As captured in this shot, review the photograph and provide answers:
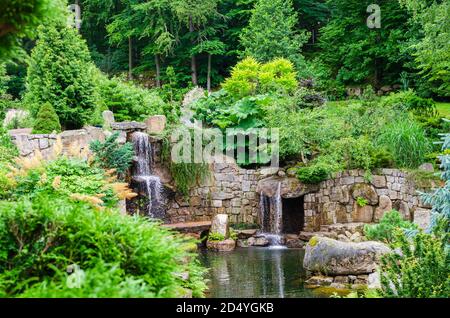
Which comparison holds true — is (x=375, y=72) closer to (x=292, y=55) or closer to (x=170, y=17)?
(x=292, y=55)

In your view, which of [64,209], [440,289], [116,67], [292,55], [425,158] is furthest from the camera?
[116,67]

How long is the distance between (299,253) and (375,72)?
11463 millimetres

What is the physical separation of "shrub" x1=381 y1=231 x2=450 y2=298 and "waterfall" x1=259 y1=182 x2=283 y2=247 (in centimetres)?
751

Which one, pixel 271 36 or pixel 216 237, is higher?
pixel 271 36

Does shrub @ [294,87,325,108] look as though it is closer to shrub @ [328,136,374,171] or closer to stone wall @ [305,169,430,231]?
shrub @ [328,136,374,171]

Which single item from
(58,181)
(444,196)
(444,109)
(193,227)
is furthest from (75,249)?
(444,109)

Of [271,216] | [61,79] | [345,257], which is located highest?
[61,79]

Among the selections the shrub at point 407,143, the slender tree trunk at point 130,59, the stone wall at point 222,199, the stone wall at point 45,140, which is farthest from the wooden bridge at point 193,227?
the slender tree trunk at point 130,59

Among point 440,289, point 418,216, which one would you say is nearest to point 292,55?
point 418,216

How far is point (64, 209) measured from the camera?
216 inches

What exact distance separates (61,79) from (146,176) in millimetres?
3265

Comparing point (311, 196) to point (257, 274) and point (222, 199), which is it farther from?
point (257, 274)

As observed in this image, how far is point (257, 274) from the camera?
10.9 m

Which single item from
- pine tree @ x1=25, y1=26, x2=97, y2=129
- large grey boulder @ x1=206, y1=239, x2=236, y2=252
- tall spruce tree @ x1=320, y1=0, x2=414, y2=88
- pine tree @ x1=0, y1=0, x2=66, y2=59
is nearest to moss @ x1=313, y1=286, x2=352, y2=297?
large grey boulder @ x1=206, y1=239, x2=236, y2=252
